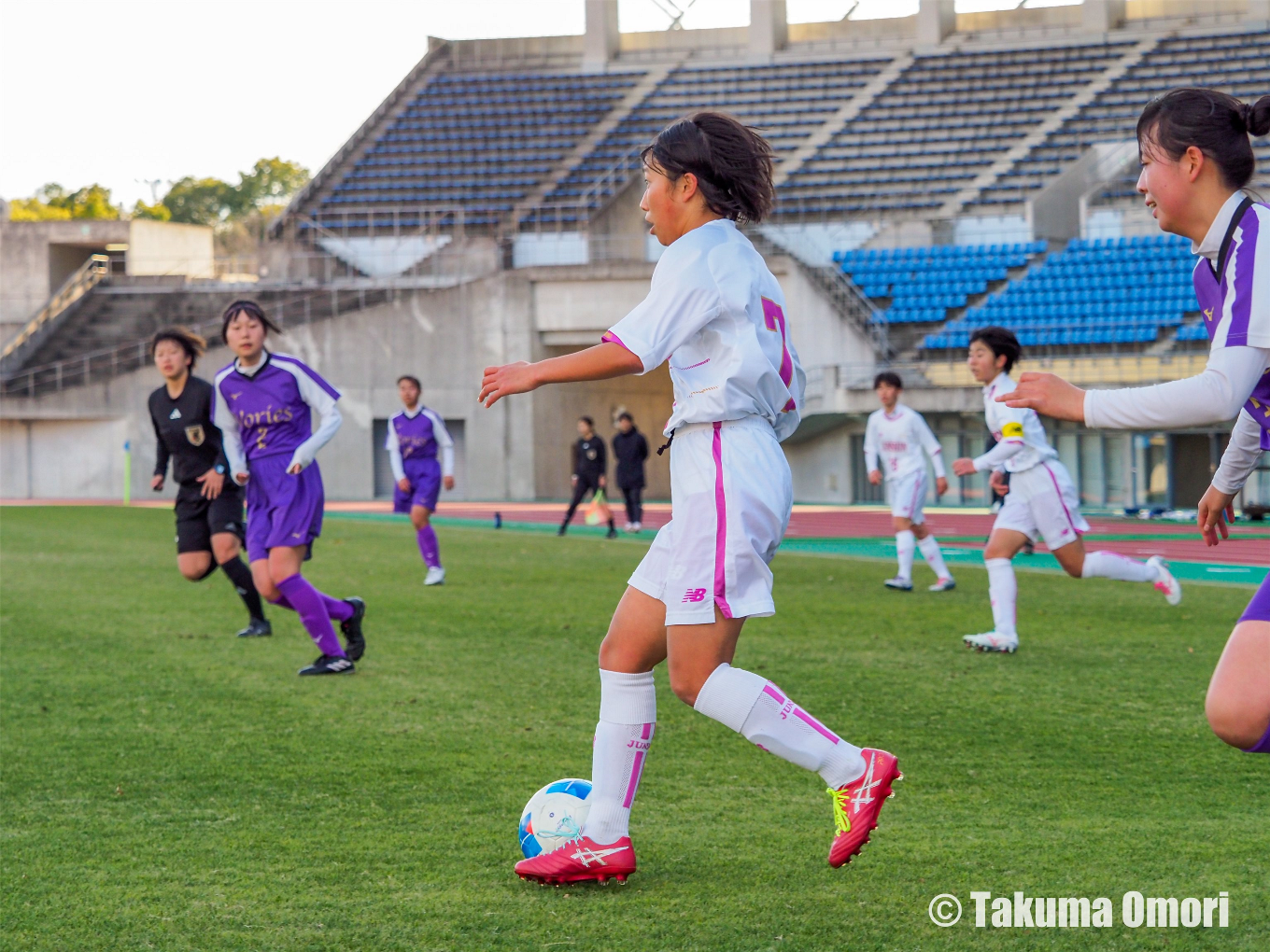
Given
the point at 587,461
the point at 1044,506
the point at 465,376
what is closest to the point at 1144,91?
the point at 465,376

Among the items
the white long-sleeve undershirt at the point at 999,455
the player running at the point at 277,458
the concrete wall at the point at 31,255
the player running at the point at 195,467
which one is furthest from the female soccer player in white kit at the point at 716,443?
the concrete wall at the point at 31,255

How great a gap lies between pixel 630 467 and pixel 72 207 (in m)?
51.9

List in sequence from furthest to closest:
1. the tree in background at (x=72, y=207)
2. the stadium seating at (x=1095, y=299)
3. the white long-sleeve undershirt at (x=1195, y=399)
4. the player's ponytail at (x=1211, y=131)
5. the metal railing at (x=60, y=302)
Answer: the tree in background at (x=72, y=207)
the metal railing at (x=60, y=302)
the stadium seating at (x=1095, y=299)
the player's ponytail at (x=1211, y=131)
the white long-sleeve undershirt at (x=1195, y=399)

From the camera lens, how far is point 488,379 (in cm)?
369

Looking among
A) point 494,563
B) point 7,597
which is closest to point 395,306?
point 494,563

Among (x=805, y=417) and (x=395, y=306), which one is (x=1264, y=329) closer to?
(x=805, y=417)

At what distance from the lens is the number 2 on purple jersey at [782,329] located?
13.0 feet

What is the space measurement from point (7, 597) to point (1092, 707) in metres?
9.63

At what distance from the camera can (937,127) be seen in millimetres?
39969

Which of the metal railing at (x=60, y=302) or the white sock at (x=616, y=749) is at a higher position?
the metal railing at (x=60, y=302)

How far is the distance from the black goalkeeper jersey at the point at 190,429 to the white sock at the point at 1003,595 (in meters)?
5.23

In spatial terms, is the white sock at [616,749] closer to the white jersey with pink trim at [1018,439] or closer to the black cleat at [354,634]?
the black cleat at [354,634]

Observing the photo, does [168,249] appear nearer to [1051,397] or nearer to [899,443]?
[899,443]

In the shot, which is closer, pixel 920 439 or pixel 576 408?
pixel 920 439
